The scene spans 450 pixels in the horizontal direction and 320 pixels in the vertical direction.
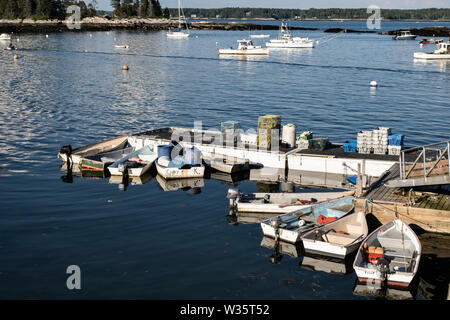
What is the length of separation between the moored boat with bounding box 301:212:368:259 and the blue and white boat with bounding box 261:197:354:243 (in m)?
0.67

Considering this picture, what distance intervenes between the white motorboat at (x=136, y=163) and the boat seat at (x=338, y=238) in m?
14.4

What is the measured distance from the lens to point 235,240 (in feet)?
79.4

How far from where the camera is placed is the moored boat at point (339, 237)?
22250 mm

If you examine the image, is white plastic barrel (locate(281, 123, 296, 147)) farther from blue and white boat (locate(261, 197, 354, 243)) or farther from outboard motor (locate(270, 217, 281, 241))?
outboard motor (locate(270, 217, 281, 241))

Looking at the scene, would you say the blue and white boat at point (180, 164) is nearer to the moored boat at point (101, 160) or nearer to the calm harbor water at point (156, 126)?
the calm harbor water at point (156, 126)

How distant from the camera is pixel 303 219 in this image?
83.0 feet

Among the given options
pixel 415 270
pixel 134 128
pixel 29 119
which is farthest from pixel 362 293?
pixel 29 119

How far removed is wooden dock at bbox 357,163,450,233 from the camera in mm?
24375

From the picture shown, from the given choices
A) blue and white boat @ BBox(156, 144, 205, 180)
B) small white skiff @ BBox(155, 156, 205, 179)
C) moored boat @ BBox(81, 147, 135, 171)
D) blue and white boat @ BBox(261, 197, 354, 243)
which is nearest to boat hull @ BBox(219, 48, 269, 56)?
moored boat @ BBox(81, 147, 135, 171)

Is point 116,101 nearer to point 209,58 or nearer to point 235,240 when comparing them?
point 235,240

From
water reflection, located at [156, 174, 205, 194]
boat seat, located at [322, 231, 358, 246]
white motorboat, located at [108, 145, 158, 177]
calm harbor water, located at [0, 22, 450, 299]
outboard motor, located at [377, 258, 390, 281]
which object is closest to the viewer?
outboard motor, located at [377, 258, 390, 281]

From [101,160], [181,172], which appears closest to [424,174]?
[181,172]

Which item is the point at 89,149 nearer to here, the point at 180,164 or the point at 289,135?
the point at 180,164

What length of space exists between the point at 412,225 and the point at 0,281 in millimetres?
18195
